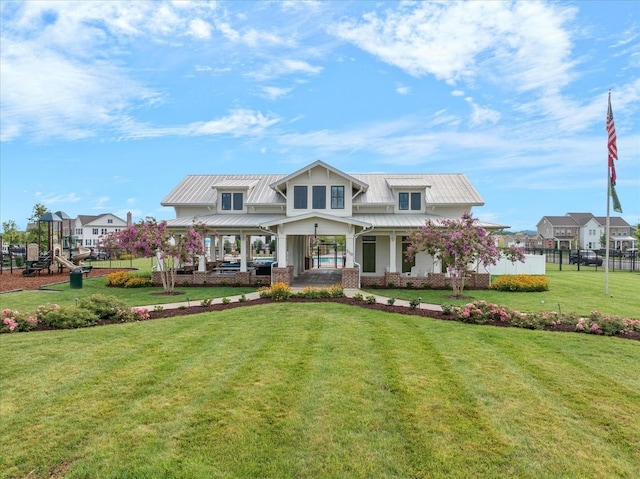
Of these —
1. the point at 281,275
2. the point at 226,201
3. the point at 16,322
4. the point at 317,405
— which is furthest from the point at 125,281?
the point at 317,405

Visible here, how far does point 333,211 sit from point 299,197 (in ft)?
6.81

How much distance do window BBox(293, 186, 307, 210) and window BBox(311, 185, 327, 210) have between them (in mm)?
482

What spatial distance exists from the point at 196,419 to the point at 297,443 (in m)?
1.40

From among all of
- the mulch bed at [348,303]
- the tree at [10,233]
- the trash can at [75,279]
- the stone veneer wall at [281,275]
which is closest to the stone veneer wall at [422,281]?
the stone veneer wall at [281,275]

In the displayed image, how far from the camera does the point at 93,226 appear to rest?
76688 millimetres

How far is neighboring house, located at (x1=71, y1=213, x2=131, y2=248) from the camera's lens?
76625 mm

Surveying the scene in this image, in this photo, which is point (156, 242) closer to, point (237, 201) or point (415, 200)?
point (237, 201)

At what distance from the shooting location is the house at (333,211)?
18.9 m

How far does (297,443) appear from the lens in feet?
14.1

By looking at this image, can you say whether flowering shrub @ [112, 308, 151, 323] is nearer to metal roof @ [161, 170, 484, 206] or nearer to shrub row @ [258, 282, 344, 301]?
shrub row @ [258, 282, 344, 301]

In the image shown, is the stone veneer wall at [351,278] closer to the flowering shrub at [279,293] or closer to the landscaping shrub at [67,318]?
the flowering shrub at [279,293]

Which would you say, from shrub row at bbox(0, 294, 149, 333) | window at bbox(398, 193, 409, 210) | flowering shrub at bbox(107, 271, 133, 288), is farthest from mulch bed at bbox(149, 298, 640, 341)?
window at bbox(398, 193, 409, 210)

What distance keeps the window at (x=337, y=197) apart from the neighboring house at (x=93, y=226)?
6785cm

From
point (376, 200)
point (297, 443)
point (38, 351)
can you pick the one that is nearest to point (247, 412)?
point (297, 443)
